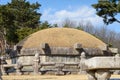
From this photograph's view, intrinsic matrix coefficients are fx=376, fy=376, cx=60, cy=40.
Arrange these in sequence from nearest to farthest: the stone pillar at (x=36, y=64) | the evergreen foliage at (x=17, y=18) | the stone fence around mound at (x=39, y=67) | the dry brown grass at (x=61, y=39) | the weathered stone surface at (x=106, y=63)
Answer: the weathered stone surface at (x=106, y=63), the stone fence around mound at (x=39, y=67), the stone pillar at (x=36, y=64), the dry brown grass at (x=61, y=39), the evergreen foliage at (x=17, y=18)

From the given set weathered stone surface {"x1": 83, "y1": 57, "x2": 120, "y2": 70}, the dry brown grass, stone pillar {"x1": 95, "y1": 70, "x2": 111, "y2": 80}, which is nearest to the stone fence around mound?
the dry brown grass

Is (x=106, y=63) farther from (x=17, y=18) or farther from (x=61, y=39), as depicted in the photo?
(x=17, y=18)

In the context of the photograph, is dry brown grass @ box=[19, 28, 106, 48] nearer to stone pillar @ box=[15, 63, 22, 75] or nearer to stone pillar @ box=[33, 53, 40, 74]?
stone pillar @ box=[15, 63, 22, 75]

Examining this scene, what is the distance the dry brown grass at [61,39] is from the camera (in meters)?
38.1

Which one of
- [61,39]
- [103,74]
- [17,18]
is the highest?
[17,18]

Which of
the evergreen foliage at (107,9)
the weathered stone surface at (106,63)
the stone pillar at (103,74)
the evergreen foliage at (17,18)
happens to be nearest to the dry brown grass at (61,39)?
the evergreen foliage at (107,9)

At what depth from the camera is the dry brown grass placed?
125 ft

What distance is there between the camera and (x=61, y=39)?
1523 inches

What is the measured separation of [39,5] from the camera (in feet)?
228

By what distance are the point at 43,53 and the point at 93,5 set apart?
780cm

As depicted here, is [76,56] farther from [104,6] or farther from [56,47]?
[104,6]

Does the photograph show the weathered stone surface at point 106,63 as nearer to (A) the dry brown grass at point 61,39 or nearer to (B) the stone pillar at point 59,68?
(B) the stone pillar at point 59,68

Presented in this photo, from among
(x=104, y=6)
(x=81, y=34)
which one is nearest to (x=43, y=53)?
(x=81, y=34)

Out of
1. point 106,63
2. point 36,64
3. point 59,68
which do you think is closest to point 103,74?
point 106,63
